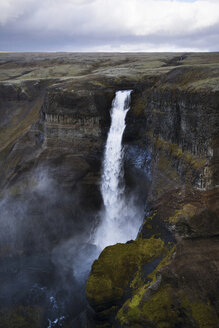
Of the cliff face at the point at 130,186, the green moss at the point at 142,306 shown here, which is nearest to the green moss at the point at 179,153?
the cliff face at the point at 130,186

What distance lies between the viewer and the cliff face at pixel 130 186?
1510cm

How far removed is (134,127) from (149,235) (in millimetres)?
14952

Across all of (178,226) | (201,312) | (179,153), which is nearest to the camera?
(201,312)

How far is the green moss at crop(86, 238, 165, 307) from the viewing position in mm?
16609

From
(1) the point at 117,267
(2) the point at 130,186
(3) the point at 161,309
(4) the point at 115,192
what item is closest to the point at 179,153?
(2) the point at 130,186

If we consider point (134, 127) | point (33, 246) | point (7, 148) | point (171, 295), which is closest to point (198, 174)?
point (171, 295)

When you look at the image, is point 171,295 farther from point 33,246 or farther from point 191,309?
point 33,246

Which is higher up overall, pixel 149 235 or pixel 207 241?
pixel 207 241

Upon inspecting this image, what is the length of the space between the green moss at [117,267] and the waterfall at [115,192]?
10.7m

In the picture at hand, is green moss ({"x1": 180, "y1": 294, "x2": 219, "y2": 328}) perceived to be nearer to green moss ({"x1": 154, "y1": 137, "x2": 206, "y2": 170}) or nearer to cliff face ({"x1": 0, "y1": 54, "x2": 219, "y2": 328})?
cliff face ({"x1": 0, "y1": 54, "x2": 219, "y2": 328})

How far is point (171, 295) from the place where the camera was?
47.8 ft

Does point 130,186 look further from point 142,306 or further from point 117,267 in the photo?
point 142,306

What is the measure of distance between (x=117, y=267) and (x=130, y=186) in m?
13.9

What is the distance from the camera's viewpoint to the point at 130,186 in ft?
101
